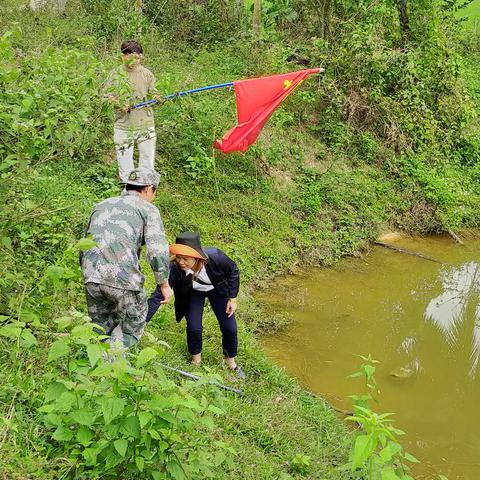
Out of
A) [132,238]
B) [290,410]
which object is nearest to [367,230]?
[290,410]

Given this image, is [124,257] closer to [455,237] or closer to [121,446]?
[121,446]

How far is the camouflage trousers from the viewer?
12.0 feet

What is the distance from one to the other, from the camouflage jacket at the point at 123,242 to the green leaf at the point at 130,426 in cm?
126

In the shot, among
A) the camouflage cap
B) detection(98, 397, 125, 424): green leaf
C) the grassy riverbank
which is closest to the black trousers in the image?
the grassy riverbank

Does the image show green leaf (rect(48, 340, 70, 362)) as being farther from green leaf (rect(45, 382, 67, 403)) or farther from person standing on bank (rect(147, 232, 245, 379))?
person standing on bank (rect(147, 232, 245, 379))

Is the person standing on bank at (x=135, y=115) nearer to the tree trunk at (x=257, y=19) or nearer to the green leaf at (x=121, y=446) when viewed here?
the green leaf at (x=121, y=446)

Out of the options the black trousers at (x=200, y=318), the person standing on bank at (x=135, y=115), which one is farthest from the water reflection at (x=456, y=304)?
the person standing on bank at (x=135, y=115)

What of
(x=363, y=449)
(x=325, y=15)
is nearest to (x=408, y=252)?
(x=325, y=15)

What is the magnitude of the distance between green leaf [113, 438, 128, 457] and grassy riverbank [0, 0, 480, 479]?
0.43 meters

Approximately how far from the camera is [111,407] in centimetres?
241

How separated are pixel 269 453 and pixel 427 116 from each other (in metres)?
7.97

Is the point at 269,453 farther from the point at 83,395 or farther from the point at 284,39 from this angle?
the point at 284,39

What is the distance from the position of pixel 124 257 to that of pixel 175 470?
1397 mm

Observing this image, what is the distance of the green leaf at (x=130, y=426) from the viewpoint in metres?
2.47
